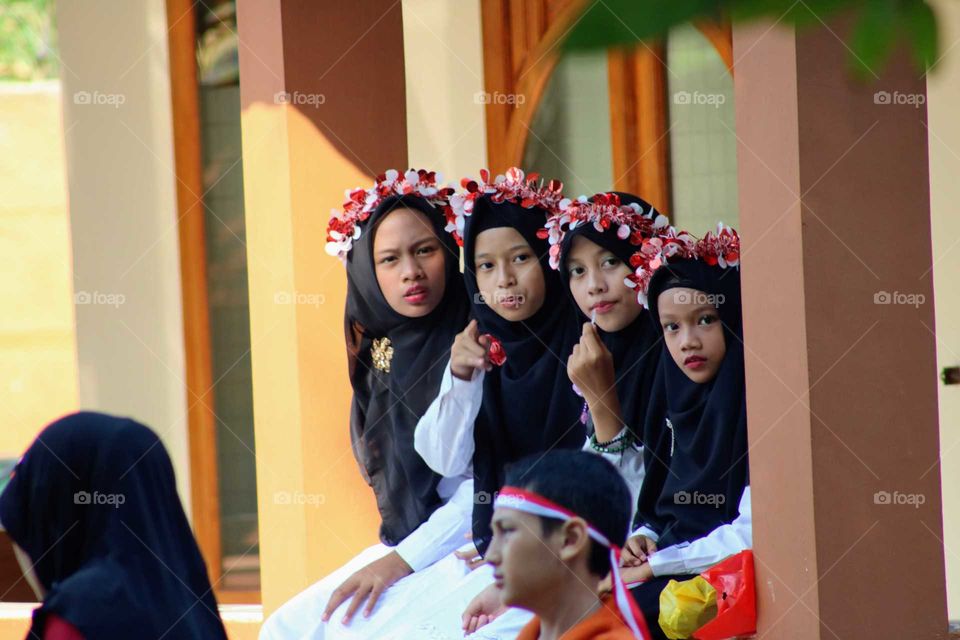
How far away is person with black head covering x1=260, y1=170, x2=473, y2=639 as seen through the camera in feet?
15.0

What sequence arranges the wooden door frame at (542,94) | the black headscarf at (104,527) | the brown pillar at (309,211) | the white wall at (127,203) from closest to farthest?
the black headscarf at (104,527), the brown pillar at (309,211), the wooden door frame at (542,94), the white wall at (127,203)

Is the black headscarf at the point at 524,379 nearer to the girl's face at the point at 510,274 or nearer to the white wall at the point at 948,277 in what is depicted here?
the girl's face at the point at 510,274

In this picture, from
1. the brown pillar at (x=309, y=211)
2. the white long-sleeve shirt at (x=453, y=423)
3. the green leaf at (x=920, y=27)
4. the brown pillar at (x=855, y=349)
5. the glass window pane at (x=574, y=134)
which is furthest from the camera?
the glass window pane at (x=574, y=134)

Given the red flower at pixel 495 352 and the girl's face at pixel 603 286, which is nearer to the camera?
the girl's face at pixel 603 286

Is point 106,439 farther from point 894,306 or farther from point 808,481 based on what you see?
point 894,306

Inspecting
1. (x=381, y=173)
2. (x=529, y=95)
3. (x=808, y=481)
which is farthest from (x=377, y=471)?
(x=529, y=95)

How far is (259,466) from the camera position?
5.21m

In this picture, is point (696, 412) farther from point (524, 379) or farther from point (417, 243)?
point (417, 243)

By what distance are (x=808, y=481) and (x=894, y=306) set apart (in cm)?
47

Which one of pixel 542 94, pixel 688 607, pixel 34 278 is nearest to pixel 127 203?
pixel 34 278

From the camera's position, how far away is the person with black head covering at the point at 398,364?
4.57m

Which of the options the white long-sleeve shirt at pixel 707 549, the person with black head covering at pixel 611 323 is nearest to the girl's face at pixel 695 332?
the person with black head covering at pixel 611 323

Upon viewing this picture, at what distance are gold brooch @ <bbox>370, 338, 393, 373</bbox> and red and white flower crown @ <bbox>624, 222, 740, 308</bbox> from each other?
1.10 m

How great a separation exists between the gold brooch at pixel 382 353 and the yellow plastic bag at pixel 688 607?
1.54m
